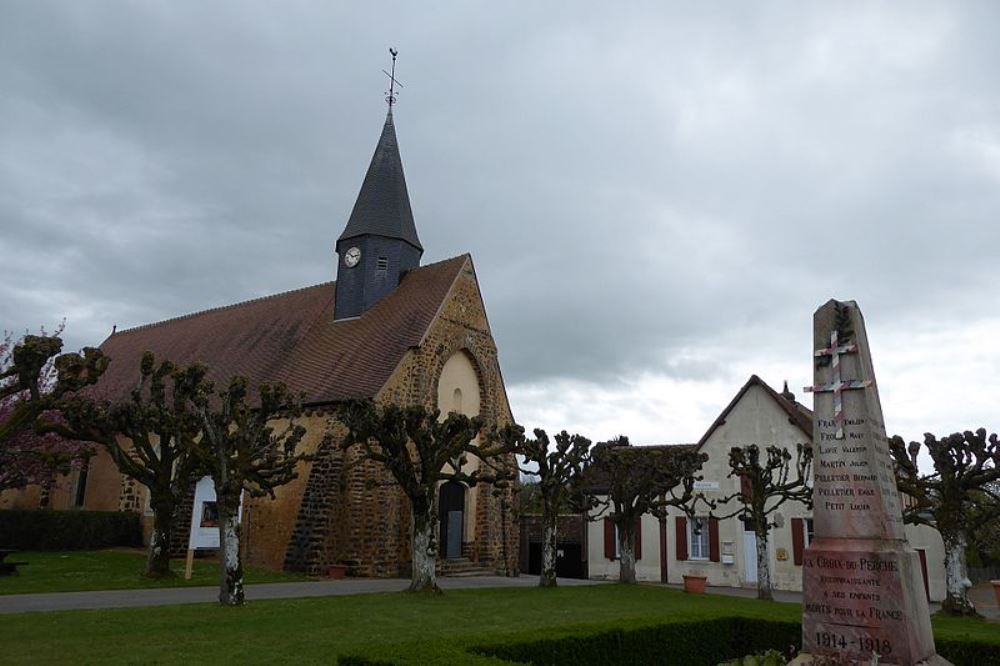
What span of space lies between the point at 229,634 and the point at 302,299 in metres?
22.4

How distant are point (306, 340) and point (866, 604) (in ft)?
76.8

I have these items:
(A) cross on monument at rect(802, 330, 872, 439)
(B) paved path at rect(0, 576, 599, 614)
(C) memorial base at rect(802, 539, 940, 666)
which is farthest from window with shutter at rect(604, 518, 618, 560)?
(C) memorial base at rect(802, 539, 940, 666)

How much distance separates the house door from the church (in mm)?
8039

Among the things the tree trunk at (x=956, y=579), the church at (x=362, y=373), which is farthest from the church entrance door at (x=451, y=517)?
the tree trunk at (x=956, y=579)

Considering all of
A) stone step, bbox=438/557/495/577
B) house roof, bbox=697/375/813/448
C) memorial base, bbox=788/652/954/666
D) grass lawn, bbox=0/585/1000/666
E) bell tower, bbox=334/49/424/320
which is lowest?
stone step, bbox=438/557/495/577

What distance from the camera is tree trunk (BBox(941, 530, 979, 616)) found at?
15922 millimetres

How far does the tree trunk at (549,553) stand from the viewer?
1881cm

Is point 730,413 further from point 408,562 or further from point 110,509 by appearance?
point 110,509

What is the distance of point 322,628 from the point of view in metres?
10.1

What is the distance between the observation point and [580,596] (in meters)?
16.3

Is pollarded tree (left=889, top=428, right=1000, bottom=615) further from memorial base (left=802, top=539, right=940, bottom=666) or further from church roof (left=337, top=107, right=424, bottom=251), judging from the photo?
church roof (left=337, top=107, right=424, bottom=251)

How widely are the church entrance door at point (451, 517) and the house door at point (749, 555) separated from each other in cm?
993

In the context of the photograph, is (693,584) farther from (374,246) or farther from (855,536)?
(374,246)

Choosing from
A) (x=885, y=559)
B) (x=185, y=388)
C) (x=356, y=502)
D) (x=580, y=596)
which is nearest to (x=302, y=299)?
(x=356, y=502)
